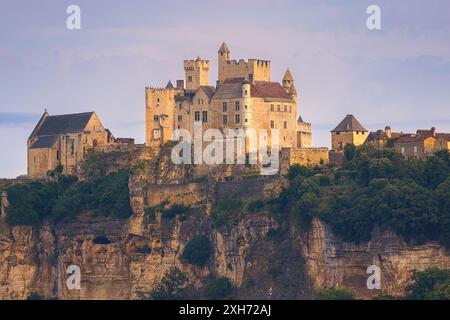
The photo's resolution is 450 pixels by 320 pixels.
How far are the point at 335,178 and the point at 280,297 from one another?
902 centimetres

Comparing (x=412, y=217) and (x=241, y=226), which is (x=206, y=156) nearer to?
(x=241, y=226)

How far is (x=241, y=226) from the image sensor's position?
123875 millimetres

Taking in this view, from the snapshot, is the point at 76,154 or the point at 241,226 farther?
the point at 76,154

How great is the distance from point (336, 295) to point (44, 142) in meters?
28.0

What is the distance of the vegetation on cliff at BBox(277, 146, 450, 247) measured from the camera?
11762 centimetres

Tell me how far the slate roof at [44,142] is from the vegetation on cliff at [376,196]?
18.5m

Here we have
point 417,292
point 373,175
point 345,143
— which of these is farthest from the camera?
point 345,143

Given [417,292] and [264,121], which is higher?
[264,121]

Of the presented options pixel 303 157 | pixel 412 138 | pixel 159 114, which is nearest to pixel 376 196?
pixel 303 157

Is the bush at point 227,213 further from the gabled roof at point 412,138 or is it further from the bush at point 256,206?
the gabled roof at point 412,138

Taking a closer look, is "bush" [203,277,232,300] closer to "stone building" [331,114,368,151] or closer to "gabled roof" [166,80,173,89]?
"stone building" [331,114,368,151]

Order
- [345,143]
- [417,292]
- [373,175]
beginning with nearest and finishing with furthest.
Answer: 1. [417,292]
2. [373,175]
3. [345,143]

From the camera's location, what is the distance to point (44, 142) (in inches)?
5394

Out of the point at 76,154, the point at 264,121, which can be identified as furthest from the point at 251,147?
the point at 76,154
